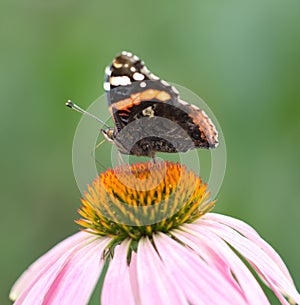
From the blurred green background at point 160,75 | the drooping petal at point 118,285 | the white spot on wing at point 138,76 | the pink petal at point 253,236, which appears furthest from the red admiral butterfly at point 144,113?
the blurred green background at point 160,75

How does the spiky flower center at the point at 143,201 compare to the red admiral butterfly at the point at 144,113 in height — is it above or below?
below

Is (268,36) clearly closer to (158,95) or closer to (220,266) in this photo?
(158,95)

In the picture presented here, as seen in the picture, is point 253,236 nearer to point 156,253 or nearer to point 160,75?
point 156,253

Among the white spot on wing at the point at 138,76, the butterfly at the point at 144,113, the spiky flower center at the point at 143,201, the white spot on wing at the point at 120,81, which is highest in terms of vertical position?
the white spot on wing at the point at 138,76

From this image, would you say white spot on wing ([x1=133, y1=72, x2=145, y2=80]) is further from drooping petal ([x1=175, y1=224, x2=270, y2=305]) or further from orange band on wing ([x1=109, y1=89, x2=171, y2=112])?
drooping petal ([x1=175, y1=224, x2=270, y2=305])

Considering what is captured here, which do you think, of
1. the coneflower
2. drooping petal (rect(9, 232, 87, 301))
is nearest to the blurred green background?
drooping petal (rect(9, 232, 87, 301))

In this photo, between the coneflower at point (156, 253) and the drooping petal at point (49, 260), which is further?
the drooping petal at point (49, 260)

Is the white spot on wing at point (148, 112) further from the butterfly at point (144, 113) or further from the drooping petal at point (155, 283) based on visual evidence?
the drooping petal at point (155, 283)

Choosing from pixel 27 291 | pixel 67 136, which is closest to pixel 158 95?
pixel 27 291
